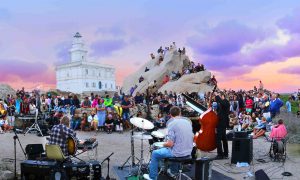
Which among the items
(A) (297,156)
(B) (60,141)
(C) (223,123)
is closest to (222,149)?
(C) (223,123)

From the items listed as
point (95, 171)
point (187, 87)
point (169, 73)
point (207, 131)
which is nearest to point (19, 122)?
point (207, 131)

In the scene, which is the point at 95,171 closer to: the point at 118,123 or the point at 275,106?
the point at 275,106

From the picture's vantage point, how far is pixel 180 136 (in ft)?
26.7

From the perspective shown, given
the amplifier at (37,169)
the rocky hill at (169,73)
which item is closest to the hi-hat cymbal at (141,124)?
the amplifier at (37,169)

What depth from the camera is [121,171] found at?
9.91m

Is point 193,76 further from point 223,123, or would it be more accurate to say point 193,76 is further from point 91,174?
point 91,174

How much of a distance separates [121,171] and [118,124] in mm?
10933

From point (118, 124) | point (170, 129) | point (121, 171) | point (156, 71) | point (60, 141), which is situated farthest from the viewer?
point (156, 71)

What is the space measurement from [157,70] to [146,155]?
97.3 feet

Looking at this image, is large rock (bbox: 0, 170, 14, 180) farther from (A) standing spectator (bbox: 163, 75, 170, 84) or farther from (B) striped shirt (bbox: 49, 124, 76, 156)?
(A) standing spectator (bbox: 163, 75, 170, 84)

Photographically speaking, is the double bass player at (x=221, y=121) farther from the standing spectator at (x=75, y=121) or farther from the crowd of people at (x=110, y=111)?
the standing spectator at (x=75, y=121)

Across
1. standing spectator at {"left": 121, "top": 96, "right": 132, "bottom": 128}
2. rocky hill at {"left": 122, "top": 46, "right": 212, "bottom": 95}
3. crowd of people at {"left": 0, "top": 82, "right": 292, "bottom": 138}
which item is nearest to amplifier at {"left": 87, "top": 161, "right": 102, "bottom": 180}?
crowd of people at {"left": 0, "top": 82, "right": 292, "bottom": 138}

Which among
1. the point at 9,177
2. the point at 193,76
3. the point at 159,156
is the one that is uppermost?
the point at 193,76

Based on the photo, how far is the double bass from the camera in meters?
11.1
